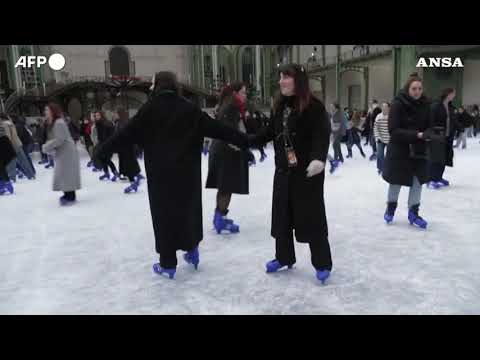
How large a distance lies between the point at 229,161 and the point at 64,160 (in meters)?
2.84

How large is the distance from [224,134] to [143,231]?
1850 mm

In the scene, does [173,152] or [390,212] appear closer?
[173,152]

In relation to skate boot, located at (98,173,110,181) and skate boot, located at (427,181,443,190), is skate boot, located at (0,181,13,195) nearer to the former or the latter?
skate boot, located at (98,173,110,181)

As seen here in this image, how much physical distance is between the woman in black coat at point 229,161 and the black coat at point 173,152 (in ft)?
2.84

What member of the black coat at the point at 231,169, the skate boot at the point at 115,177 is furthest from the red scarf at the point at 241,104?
the skate boot at the point at 115,177

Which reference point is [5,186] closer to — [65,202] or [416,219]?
[65,202]

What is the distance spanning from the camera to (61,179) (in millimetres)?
5613

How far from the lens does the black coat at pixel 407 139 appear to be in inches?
146

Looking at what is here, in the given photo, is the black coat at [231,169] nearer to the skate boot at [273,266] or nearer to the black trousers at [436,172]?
the skate boot at [273,266]

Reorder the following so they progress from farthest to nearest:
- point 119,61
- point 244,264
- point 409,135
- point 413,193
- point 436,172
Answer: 1. point 119,61
2. point 436,172
3. point 413,193
4. point 409,135
5. point 244,264

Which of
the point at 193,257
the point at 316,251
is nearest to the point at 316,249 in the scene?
the point at 316,251

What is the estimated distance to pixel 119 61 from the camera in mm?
29672

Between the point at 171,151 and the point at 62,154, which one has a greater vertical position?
the point at 171,151
